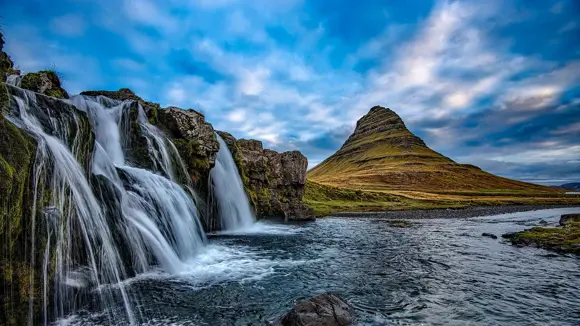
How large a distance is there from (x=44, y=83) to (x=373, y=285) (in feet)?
90.1

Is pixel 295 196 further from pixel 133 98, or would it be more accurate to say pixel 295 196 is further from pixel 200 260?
pixel 200 260

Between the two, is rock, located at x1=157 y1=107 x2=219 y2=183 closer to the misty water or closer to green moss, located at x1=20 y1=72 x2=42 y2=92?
the misty water

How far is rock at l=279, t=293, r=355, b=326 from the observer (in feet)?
32.2

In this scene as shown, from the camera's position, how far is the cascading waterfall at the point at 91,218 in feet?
35.0

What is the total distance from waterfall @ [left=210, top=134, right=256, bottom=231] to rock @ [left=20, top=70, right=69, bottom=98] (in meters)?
16.0

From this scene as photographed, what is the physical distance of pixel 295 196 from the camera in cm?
5309

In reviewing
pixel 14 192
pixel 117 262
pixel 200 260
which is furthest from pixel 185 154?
pixel 14 192

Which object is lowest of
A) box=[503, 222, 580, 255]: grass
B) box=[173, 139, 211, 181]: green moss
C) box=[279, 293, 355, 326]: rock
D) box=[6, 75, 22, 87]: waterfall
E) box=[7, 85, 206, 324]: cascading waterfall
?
box=[503, 222, 580, 255]: grass

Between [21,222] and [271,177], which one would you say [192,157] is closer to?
[271,177]

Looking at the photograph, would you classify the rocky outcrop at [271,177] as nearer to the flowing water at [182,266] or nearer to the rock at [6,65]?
the flowing water at [182,266]

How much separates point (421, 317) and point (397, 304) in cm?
136

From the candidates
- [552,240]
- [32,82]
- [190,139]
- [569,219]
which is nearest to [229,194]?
[190,139]

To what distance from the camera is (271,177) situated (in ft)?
163

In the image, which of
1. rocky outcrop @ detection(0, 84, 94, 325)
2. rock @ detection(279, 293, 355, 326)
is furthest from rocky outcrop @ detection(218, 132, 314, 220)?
rock @ detection(279, 293, 355, 326)
